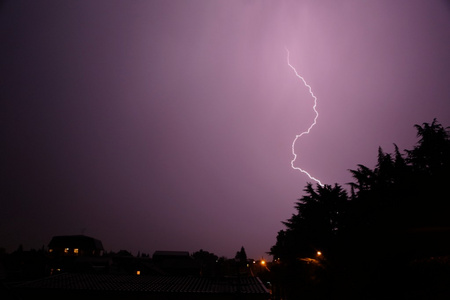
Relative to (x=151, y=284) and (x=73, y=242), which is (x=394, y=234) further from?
(x=73, y=242)

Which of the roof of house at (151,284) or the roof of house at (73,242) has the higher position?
the roof of house at (73,242)

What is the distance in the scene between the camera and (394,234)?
15492 mm

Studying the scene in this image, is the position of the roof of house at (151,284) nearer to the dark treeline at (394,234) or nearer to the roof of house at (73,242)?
the dark treeline at (394,234)

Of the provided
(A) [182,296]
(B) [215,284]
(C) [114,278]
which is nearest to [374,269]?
(B) [215,284]

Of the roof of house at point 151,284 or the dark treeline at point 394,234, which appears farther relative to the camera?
the roof of house at point 151,284

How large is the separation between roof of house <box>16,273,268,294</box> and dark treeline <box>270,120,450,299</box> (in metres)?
6.81

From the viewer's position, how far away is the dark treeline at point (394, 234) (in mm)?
13312

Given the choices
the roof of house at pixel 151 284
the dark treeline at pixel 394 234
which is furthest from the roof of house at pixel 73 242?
the dark treeline at pixel 394 234

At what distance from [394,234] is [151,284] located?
1469 cm

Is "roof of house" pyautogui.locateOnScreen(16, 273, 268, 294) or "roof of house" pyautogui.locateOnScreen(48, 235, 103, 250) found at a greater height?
"roof of house" pyautogui.locateOnScreen(48, 235, 103, 250)

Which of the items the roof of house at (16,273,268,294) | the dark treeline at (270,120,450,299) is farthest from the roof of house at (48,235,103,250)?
the dark treeline at (270,120,450,299)

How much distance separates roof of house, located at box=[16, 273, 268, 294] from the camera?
1473 centimetres

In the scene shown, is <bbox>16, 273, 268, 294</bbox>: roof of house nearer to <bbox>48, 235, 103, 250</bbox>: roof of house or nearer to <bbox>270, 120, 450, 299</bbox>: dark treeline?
<bbox>270, 120, 450, 299</bbox>: dark treeline

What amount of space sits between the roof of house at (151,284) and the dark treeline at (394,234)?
6.81 metres
